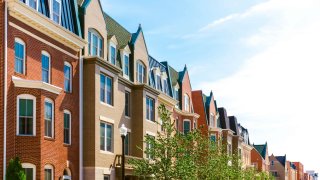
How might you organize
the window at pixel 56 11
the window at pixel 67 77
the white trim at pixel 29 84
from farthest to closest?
1. the window at pixel 67 77
2. the window at pixel 56 11
3. the white trim at pixel 29 84

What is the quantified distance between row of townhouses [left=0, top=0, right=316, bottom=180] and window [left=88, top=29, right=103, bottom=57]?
63 millimetres

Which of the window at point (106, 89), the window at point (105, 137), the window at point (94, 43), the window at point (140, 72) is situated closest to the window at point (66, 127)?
the window at point (105, 137)

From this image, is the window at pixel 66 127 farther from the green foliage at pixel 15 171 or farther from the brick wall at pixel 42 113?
the green foliage at pixel 15 171

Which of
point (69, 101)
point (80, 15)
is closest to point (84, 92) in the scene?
point (69, 101)

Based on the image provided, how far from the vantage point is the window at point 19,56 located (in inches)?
1027

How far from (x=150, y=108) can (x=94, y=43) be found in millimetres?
9891

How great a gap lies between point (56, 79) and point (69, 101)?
195cm

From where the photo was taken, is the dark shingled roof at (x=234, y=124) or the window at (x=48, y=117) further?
the dark shingled roof at (x=234, y=124)

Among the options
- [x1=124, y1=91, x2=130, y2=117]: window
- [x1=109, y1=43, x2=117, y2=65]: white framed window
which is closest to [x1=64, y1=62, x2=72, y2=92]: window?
[x1=109, y1=43, x2=117, y2=65]: white framed window

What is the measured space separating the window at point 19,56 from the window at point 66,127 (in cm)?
468

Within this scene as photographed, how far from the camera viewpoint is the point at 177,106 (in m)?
53.9

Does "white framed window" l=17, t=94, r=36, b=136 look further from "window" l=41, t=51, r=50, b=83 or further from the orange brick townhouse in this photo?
"window" l=41, t=51, r=50, b=83

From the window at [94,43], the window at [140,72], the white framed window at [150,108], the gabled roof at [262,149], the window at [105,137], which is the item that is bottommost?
the gabled roof at [262,149]

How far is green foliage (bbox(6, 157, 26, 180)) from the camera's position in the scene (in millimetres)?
23922
